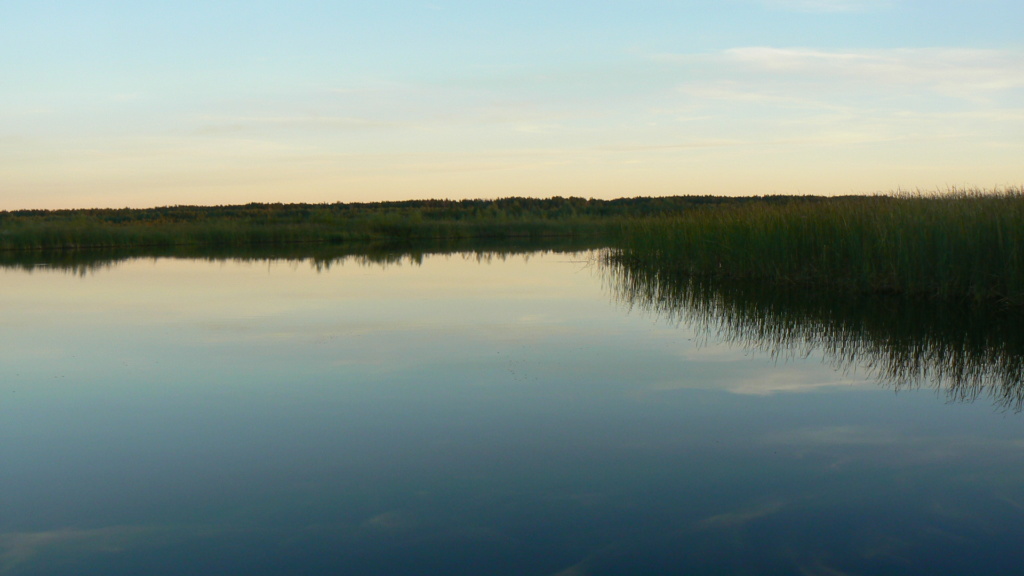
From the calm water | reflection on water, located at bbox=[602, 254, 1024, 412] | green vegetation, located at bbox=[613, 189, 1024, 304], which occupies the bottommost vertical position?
the calm water

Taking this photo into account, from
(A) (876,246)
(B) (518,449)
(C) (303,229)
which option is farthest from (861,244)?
(C) (303,229)

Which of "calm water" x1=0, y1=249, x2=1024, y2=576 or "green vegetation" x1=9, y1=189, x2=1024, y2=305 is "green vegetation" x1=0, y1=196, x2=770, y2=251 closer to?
"green vegetation" x1=9, y1=189, x2=1024, y2=305

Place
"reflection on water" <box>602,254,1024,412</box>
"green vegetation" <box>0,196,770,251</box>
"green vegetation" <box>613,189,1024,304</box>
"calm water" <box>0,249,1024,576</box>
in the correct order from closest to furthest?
1. "calm water" <box>0,249,1024,576</box>
2. "reflection on water" <box>602,254,1024,412</box>
3. "green vegetation" <box>613,189,1024,304</box>
4. "green vegetation" <box>0,196,770,251</box>

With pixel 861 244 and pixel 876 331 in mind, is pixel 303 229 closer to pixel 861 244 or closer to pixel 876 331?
pixel 861 244

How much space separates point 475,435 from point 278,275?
10285 mm

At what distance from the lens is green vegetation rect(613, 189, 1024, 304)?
7328 millimetres

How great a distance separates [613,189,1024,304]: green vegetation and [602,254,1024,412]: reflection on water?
0.30 m

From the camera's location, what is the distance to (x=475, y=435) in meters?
3.61

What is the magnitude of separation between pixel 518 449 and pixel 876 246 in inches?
254

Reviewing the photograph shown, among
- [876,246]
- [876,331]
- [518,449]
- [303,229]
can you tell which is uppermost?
[303,229]

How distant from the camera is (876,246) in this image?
27.9 ft

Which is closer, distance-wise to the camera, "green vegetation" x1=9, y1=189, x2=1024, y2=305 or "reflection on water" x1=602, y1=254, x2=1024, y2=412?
"reflection on water" x1=602, y1=254, x2=1024, y2=412

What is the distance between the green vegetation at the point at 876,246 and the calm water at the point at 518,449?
102 cm

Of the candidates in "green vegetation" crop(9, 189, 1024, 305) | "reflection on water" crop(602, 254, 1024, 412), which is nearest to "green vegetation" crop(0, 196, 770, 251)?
"green vegetation" crop(9, 189, 1024, 305)
